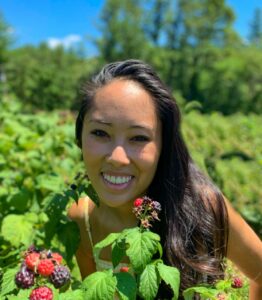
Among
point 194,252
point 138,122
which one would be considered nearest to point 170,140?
point 138,122

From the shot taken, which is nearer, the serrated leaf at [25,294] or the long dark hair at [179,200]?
the serrated leaf at [25,294]

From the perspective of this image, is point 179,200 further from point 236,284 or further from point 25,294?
point 25,294

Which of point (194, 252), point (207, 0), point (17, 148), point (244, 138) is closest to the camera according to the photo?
point (194, 252)

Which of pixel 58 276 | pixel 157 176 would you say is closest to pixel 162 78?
pixel 157 176

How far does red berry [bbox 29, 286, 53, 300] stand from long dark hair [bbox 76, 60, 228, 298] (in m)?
0.80

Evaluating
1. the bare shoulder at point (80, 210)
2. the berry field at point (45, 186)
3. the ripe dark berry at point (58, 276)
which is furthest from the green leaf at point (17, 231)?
the ripe dark berry at point (58, 276)

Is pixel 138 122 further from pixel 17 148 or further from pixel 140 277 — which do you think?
pixel 17 148

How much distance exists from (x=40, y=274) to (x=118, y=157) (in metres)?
0.60

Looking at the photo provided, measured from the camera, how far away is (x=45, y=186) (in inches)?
121

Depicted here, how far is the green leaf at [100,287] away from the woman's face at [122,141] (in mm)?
470

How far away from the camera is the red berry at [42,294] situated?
1.08 meters

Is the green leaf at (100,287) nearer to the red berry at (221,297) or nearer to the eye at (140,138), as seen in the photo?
the red berry at (221,297)

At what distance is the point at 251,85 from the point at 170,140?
1436 inches

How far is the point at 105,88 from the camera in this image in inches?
71.2
